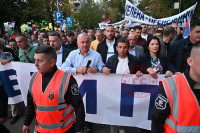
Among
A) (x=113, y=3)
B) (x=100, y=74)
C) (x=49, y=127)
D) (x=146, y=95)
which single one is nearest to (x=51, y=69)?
(x=49, y=127)

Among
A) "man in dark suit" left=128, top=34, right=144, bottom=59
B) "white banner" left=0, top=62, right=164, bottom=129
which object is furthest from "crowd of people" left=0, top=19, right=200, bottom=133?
"man in dark suit" left=128, top=34, right=144, bottom=59

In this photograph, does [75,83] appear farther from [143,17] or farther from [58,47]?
[143,17]

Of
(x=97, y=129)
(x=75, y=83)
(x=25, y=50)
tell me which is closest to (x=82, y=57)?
(x=75, y=83)

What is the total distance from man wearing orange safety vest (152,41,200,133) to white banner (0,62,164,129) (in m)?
1.39

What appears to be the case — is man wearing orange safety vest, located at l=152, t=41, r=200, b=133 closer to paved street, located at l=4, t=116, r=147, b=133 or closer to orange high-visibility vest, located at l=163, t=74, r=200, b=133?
orange high-visibility vest, located at l=163, t=74, r=200, b=133

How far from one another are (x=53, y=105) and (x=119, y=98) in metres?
1.42

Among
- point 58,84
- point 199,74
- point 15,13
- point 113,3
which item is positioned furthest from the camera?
point 113,3

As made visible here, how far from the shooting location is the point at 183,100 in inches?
48.3

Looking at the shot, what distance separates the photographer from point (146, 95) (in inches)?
107

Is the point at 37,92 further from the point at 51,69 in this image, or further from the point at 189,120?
the point at 189,120

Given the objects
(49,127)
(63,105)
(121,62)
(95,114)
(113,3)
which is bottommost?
(95,114)

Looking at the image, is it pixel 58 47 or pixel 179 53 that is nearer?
pixel 179 53

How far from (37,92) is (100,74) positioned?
1.30 meters

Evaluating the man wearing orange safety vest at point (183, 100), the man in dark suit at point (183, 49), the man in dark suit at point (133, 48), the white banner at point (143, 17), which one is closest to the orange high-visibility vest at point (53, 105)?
the man wearing orange safety vest at point (183, 100)
